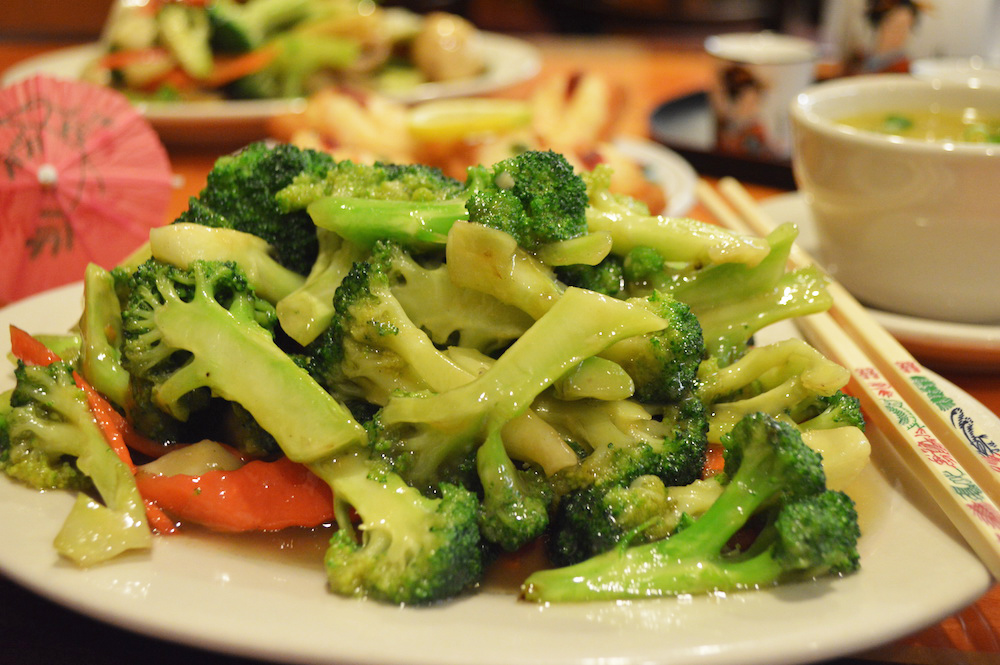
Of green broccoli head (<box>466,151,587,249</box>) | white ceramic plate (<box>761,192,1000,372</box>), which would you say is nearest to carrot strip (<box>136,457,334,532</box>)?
green broccoli head (<box>466,151,587,249</box>)

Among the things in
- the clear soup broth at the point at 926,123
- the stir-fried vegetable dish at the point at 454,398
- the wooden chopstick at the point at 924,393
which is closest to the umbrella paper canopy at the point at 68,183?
the stir-fried vegetable dish at the point at 454,398

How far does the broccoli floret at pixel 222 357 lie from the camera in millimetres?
1152

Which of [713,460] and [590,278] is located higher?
[590,278]

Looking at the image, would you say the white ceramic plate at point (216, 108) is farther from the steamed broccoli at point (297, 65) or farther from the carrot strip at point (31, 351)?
the carrot strip at point (31, 351)

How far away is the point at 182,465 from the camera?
122 cm

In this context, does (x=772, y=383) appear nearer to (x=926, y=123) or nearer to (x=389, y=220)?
(x=389, y=220)

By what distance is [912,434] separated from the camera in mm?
1258

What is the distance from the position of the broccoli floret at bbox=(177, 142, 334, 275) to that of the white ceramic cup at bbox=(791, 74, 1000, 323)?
50.7 inches

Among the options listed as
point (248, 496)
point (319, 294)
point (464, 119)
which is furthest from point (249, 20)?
point (248, 496)

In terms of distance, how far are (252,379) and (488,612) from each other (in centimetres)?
50

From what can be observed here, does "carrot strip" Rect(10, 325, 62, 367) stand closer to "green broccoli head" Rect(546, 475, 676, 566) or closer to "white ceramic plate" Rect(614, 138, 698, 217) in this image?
"green broccoli head" Rect(546, 475, 676, 566)

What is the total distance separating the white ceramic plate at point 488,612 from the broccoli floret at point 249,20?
330 centimetres

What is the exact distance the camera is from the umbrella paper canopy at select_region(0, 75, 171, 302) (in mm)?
1903

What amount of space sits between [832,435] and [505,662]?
651 millimetres
